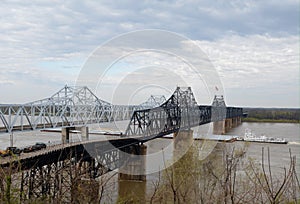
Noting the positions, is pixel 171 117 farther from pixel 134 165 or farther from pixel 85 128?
pixel 134 165

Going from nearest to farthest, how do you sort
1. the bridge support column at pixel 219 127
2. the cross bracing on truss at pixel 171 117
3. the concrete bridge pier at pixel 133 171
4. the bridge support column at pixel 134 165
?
the concrete bridge pier at pixel 133 171 → the bridge support column at pixel 134 165 → the cross bracing on truss at pixel 171 117 → the bridge support column at pixel 219 127

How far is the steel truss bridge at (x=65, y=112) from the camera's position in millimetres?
24211

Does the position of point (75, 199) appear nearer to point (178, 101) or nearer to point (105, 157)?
point (105, 157)

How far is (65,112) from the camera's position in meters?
30.5

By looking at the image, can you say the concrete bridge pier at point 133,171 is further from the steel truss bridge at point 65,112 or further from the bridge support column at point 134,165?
the steel truss bridge at point 65,112

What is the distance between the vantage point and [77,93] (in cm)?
3656

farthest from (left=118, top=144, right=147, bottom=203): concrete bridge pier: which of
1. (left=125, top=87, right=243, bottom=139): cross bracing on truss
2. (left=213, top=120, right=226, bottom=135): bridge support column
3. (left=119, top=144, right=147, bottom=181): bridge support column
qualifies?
(left=213, top=120, right=226, bottom=135): bridge support column

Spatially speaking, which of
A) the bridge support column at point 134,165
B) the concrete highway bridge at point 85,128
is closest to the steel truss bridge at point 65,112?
the concrete highway bridge at point 85,128

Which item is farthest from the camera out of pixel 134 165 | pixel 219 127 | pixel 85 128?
pixel 219 127

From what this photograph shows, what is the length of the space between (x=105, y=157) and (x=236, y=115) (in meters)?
55.8

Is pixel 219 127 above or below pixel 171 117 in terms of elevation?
below

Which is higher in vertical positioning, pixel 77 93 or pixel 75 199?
pixel 77 93

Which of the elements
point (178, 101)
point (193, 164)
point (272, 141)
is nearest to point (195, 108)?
point (178, 101)

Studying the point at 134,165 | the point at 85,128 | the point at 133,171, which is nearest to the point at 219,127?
the point at 85,128
